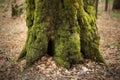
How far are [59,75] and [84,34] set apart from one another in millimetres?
1494

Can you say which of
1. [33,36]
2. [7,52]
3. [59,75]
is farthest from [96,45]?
[7,52]

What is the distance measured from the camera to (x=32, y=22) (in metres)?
6.45

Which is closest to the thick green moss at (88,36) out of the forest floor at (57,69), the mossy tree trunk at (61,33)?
the mossy tree trunk at (61,33)

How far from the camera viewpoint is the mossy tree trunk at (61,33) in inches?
223

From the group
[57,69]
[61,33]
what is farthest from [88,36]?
[57,69]

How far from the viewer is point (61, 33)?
5.72 metres

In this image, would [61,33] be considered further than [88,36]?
No

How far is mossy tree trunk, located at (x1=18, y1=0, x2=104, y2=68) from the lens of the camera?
5664 mm

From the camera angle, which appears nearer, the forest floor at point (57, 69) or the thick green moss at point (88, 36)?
the forest floor at point (57, 69)

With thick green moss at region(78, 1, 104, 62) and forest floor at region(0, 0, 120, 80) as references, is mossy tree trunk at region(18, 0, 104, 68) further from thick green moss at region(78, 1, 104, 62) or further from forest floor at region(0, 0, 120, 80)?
forest floor at region(0, 0, 120, 80)

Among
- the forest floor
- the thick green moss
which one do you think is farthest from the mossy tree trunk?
the forest floor

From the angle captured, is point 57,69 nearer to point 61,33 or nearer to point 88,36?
point 61,33

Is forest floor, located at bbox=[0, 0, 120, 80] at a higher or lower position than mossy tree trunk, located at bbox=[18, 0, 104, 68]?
lower

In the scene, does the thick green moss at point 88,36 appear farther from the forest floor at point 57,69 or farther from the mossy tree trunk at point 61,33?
the forest floor at point 57,69
